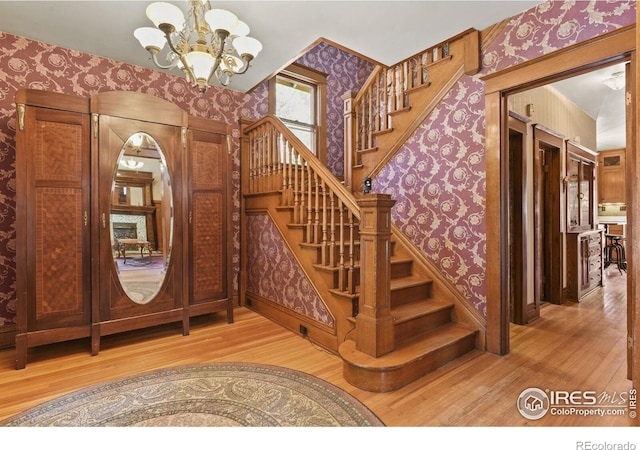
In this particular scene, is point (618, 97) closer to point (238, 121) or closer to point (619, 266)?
point (619, 266)

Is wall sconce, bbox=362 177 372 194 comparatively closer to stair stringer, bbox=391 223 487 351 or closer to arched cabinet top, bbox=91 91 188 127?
stair stringer, bbox=391 223 487 351

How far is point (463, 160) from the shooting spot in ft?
9.25

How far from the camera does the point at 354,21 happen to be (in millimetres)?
2666

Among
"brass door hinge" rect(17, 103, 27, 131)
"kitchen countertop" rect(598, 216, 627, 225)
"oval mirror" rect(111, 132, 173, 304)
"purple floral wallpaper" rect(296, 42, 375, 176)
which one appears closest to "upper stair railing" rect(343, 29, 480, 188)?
"purple floral wallpaper" rect(296, 42, 375, 176)

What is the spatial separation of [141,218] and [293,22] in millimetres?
2138

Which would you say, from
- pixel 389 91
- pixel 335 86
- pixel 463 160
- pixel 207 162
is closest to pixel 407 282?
pixel 463 160

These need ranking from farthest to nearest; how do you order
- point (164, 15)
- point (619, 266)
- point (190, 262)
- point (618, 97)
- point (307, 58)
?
point (619, 266)
point (307, 58)
point (618, 97)
point (190, 262)
point (164, 15)

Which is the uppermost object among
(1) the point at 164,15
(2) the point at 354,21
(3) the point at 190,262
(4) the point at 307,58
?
(4) the point at 307,58

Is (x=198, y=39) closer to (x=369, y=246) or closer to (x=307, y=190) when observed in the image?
(x=307, y=190)

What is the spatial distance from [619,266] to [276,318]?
730cm

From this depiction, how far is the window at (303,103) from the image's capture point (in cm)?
497

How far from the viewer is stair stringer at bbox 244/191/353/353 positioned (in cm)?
266

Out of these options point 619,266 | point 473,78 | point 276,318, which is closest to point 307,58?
point 473,78

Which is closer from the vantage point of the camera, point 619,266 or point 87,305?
point 87,305
